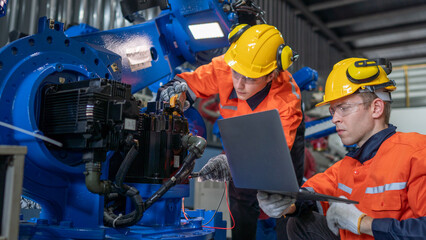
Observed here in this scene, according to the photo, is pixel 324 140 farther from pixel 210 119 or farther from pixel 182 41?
pixel 182 41

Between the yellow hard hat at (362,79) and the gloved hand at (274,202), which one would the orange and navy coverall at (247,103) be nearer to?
the yellow hard hat at (362,79)

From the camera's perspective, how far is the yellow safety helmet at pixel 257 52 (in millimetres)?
2520

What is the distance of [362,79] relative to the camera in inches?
77.1

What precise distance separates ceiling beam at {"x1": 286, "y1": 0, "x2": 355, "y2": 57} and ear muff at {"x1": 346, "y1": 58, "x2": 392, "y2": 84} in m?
4.22

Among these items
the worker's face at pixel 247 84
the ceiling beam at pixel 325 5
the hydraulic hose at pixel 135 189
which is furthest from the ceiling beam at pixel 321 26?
the hydraulic hose at pixel 135 189

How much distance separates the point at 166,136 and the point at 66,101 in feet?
1.79

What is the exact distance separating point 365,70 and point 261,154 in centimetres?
83

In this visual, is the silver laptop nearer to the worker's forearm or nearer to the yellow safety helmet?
the worker's forearm

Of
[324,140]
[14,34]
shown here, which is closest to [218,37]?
[14,34]

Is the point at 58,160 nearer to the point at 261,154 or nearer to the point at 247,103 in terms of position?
the point at 261,154

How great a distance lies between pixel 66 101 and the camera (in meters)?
1.66

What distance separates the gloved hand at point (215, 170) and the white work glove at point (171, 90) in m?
0.51

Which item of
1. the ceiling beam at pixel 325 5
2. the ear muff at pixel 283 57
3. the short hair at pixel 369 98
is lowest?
the short hair at pixel 369 98

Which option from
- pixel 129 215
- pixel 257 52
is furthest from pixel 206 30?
pixel 129 215
